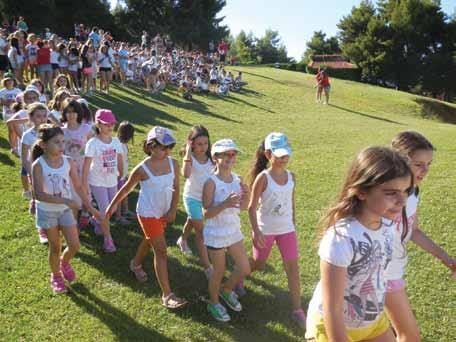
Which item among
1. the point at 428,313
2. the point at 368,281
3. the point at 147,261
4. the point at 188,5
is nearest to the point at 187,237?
the point at 147,261

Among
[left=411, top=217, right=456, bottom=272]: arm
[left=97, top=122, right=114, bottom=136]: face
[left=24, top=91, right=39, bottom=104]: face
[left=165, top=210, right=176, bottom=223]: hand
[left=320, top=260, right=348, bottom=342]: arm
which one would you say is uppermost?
[left=24, top=91, right=39, bottom=104]: face

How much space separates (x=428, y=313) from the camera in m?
4.86

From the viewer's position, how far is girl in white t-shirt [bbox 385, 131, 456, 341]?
3199 millimetres

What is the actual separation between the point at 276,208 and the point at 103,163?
2566 millimetres

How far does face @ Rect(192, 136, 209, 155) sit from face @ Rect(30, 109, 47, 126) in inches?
92.3

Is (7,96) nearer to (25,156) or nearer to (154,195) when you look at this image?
(25,156)

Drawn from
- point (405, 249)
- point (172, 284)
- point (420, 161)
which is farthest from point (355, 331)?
point (172, 284)

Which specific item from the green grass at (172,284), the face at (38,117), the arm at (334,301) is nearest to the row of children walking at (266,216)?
the arm at (334,301)

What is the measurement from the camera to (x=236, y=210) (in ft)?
14.4

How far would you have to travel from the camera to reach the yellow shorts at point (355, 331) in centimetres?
257

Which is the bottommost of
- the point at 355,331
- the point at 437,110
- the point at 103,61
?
the point at 437,110

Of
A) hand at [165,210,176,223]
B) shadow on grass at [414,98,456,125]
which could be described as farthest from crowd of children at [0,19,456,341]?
shadow on grass at [414,98,456,125]

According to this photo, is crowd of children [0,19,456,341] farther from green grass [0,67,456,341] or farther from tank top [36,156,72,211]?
green grass [0,67,456,341]

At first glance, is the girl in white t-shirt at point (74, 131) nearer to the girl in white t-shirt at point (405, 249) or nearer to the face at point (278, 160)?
the face at point (278, 160)
